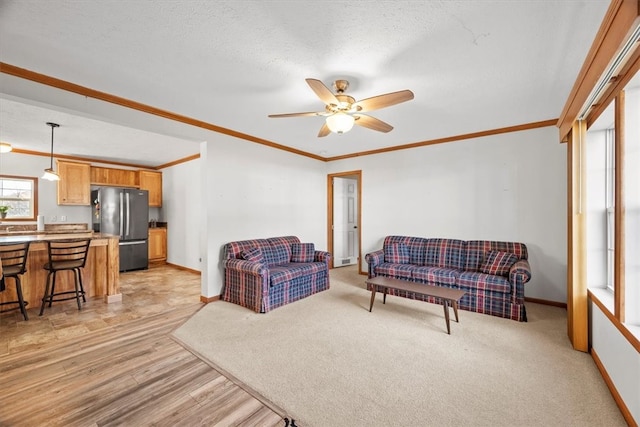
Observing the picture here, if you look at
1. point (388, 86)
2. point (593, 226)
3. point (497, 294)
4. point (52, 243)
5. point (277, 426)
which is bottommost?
point (277, 426)

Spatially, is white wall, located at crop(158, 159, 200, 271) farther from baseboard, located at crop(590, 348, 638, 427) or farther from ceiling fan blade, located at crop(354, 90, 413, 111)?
baseboard, located at crop(590, 348, 638, 427)

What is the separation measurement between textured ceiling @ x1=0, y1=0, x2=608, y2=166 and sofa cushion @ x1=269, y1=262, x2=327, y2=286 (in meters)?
2.06

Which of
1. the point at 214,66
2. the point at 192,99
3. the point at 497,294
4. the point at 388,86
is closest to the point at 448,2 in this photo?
the point at 388,86

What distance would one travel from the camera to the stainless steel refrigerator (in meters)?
5.81

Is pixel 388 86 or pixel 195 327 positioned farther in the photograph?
pixel 195 327

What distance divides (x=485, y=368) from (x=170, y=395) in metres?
2.37

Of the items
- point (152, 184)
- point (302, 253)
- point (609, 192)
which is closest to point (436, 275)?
point (609, 192)

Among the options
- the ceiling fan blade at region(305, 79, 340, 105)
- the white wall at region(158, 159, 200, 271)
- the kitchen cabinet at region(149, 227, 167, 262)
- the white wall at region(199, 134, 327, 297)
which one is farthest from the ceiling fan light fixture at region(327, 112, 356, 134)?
the kitchen cabinet at region(149, 227, 167, 262)

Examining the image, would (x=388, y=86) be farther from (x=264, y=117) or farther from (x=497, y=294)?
(x=497, y=294)

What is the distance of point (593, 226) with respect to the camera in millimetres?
2529

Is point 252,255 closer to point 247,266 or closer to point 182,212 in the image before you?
point 247,266

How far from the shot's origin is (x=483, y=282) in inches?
135

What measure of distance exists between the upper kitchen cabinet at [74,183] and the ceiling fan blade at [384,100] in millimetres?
6168

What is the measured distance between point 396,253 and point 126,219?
5559 millimetres
